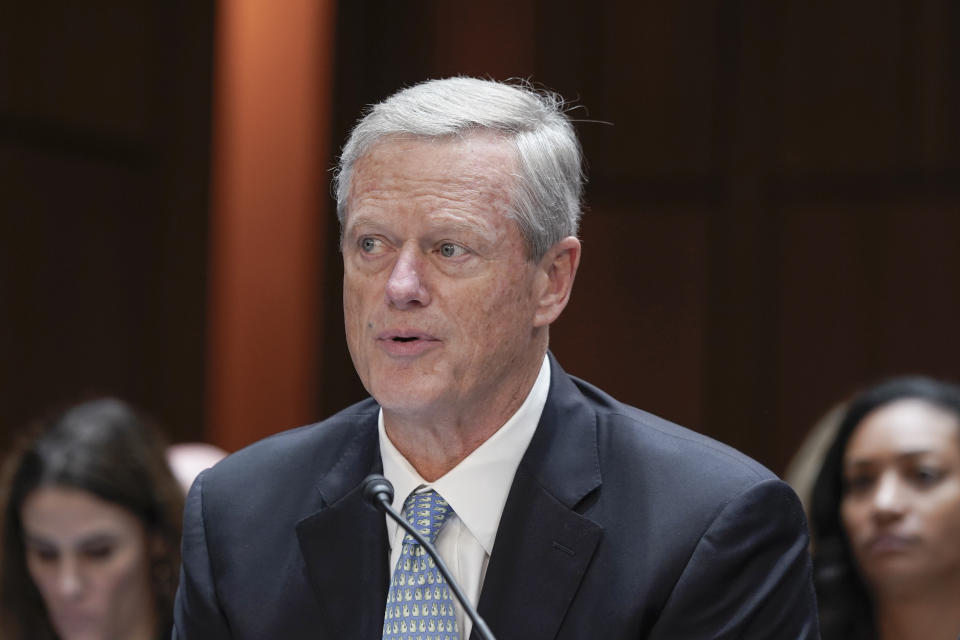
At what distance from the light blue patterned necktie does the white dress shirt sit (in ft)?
0.05

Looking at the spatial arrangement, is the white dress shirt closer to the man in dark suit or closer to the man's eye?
the man in dark suit

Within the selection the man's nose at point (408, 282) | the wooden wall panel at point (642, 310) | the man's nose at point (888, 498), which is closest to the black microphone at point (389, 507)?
the man's nose at point (408, 282)

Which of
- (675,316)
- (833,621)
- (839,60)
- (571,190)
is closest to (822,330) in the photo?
(675,316)

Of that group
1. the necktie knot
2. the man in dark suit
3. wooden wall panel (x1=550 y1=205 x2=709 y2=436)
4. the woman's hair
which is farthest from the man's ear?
wooden wall panel (x1=550 y1=205 x2=709 y2=436)

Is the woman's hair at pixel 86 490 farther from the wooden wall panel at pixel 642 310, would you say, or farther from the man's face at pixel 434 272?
the wooden wall panel at pixel 642 310

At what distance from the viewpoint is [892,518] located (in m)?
2.94

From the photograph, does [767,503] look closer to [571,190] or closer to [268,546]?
[571,190]

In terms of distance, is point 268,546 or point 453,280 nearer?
point 453,280

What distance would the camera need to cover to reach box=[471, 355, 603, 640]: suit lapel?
5.96 feet

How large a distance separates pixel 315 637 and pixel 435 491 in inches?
9.7

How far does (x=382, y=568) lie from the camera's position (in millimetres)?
1895

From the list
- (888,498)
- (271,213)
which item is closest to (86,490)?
(271,213)

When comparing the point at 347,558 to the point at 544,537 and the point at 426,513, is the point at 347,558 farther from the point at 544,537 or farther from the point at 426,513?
the point at 544,537

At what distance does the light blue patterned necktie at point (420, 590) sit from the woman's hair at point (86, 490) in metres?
1.42
